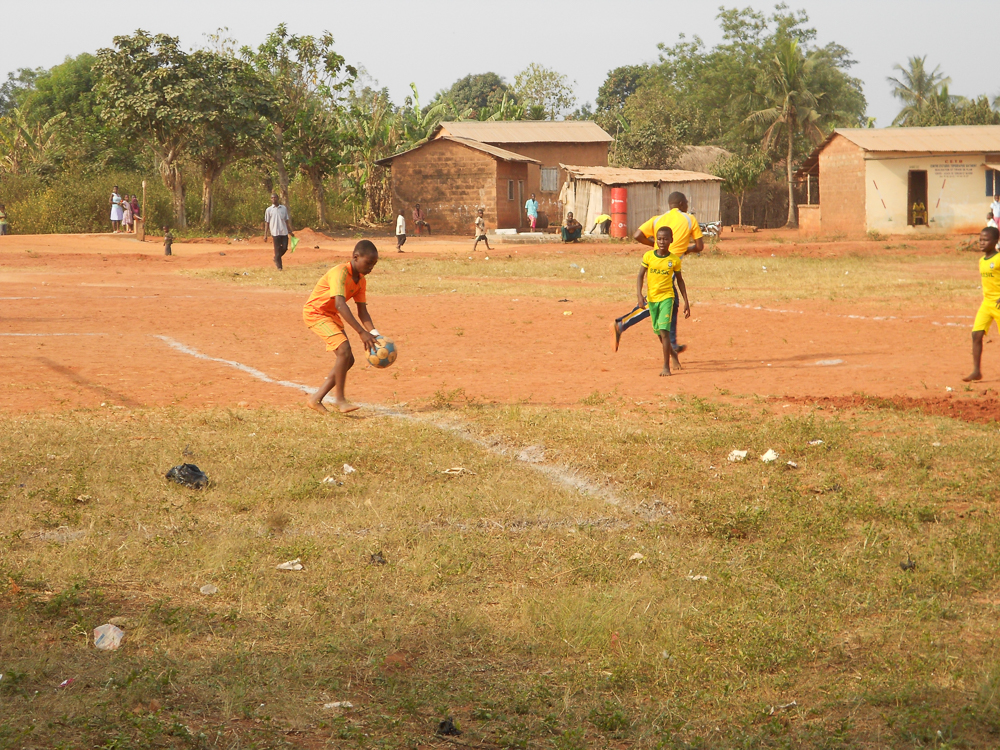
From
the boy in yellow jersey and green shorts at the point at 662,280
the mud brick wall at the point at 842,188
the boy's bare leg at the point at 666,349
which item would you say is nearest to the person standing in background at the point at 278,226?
the boy in yellow jersey and green shorts at the point at 662,280

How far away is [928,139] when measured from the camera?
117 feet

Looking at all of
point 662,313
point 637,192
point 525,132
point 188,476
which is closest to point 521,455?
point 188,476

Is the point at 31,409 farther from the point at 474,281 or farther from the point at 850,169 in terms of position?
the point at 850,169

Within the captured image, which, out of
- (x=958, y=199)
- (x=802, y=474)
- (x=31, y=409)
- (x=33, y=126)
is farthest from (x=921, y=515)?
(x=33, y=126)

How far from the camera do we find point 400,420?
7.85m

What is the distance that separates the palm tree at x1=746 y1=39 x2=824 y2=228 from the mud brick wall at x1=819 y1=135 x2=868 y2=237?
5364 millimetres

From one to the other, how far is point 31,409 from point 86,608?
4328 mm

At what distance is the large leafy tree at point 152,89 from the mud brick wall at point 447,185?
8508 millimetres

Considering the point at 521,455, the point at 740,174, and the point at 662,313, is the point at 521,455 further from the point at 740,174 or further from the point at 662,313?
the point at 740,174

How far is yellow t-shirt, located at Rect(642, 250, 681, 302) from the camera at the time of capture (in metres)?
9.56

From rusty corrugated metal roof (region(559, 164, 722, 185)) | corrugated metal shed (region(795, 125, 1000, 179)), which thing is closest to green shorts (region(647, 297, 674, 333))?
rusty corrugated metal roof (region(559, 164, 722, 185))

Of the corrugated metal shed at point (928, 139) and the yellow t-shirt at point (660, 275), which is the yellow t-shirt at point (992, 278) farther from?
the corrugated metal shed at point (928, 139)

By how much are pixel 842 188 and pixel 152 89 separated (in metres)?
23.3

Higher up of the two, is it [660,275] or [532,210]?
[532,210]
